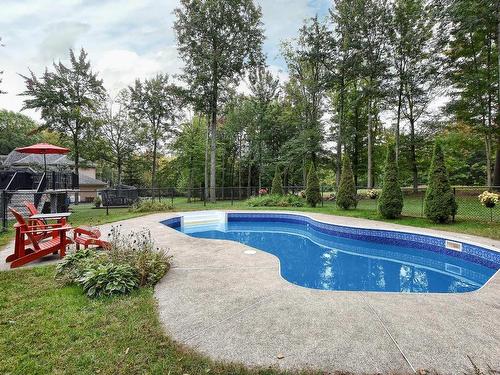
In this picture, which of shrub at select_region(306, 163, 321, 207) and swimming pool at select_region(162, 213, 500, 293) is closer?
swimming pool at select_region(162, 213, 500, 293)

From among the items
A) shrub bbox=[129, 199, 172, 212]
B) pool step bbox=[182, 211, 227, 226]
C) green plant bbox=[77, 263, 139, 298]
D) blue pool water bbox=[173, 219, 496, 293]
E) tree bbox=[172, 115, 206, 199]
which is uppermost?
tree bbox=[172, 115, 206, 199]

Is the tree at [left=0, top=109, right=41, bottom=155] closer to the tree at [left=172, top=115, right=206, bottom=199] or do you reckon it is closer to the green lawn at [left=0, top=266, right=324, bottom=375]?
the tree at [left=172, top=115, right=206, bottom=199]

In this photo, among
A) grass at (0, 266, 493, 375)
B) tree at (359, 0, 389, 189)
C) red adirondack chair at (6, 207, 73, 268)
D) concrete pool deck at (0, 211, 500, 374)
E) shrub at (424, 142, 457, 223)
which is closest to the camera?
grass at (0, 266, 493, 375)

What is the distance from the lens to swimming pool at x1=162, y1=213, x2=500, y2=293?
16.3ft

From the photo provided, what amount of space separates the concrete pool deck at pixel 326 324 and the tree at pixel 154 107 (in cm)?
1846

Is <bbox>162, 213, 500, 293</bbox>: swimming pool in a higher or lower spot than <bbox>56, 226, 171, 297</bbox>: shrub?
lower

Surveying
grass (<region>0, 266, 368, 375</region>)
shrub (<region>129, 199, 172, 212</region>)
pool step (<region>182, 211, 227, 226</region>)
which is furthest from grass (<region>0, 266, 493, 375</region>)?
shrub (<region>129, 199, 172, 212</region>)

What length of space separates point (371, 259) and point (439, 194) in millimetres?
3825

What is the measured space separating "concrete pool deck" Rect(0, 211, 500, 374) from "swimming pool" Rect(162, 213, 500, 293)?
A: 1341 mm

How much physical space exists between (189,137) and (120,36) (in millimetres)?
13352

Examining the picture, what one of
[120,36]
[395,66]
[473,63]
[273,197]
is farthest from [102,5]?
[473,63]

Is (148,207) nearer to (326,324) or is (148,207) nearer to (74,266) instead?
(74,266)

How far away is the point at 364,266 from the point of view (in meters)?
6.05

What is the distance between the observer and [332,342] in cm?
230
